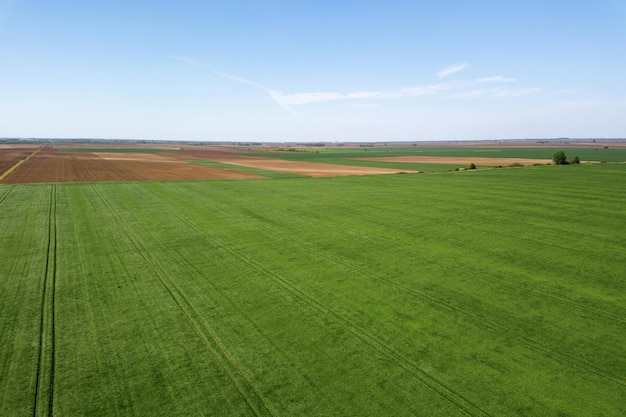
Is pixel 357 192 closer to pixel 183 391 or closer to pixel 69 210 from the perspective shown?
pixel 69 210

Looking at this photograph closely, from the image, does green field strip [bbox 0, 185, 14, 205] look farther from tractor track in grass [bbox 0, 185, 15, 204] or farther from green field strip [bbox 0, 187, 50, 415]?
green field strip [bbox 0, 187, 50, 415]

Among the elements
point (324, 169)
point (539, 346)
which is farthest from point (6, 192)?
point (324, 169)

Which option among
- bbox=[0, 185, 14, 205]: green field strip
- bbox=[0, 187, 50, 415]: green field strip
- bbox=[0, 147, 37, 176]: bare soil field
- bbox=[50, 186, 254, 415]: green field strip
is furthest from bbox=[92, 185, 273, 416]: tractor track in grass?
bbox=[0, 147, 37, 176]: bare soil field

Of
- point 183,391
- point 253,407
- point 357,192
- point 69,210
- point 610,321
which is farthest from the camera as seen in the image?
point 357,192

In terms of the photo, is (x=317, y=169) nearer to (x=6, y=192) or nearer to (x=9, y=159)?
(x=6, y=192)

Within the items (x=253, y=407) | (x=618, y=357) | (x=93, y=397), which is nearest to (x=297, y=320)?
(x=253, y=407)

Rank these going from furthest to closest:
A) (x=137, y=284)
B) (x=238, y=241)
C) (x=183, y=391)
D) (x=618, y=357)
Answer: (x=238, y=241)
(x=137, y=284)
(x=618, y=357)
(x=183, y=391)
